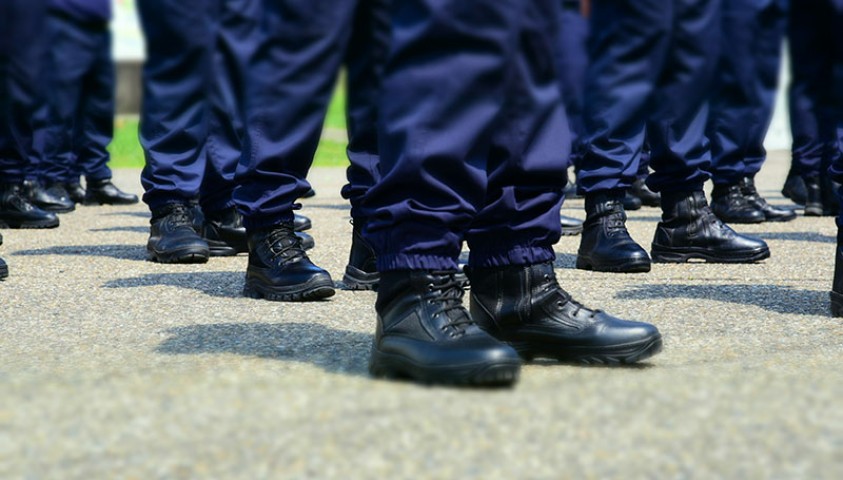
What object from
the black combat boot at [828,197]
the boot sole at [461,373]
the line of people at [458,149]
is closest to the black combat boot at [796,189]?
the line of people at [458,149]

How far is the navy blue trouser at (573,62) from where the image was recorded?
685 centimetres

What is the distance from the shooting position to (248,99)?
3225 millimetres

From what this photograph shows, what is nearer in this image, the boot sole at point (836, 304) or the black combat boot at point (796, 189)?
the boot sole at point (836, 304)

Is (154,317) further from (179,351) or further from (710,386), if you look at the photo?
(710,386)

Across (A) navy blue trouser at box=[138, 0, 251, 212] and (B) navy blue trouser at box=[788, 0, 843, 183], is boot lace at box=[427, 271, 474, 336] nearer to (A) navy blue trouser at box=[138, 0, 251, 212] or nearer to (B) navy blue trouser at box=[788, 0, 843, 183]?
(A) navy blue trouser at box=[138, 0, 251, 212]

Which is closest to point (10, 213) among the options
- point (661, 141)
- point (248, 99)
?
point (248, 99)

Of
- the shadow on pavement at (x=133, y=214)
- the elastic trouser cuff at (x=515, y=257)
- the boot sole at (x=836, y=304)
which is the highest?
the elastic trouser cuff at (x=515, y=257)

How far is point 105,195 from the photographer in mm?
6980

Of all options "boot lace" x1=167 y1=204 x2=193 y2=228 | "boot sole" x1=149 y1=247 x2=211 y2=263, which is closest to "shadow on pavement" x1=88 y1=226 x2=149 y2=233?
"boot lace" x1=167 y1=204 x2=193 y2=228

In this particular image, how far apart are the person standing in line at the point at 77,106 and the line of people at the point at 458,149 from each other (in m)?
1.46

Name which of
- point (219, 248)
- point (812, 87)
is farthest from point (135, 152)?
point (219, 248)

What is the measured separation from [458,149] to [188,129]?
245 centimetres

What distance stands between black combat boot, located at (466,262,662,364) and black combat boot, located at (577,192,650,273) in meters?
1.46

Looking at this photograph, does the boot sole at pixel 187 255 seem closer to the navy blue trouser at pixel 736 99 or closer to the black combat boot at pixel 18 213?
the black combat boot at pixel 18 213
